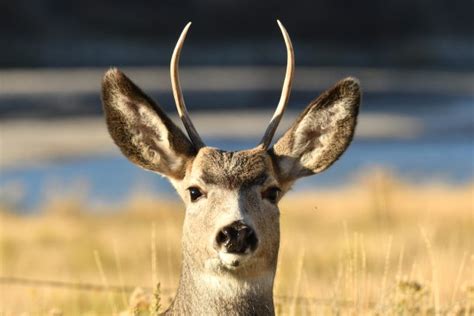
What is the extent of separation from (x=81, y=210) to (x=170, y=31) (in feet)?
114

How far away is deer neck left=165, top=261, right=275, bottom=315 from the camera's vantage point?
5.88 metres

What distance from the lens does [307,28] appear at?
55.2 m

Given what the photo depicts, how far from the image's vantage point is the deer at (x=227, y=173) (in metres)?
5.84

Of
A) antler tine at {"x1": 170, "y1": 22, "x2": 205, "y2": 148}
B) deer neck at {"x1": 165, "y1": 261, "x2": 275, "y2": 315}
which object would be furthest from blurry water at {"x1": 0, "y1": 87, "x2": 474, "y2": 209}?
deer neck at {"x1": 165, "y1": 261, "x2": 275, "y2": 315}

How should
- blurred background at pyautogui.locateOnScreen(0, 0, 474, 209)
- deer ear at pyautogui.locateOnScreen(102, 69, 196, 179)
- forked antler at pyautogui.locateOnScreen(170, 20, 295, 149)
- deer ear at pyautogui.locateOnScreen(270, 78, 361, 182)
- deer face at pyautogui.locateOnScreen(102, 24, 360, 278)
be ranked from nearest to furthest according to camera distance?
deer face at pyautogui.locateOnScreen(102, 24, 360, 278) → forked antler at pyautogui.locateOnScreen(170, 20, 295, 149) → deer ear at pyautogui.locateOnScreen(102, 69, 196, 179) → deer ear at pyautogui.locateOnScreen(270, 78, 361, 182) → blurred background at pyautogui.locateOnScreen(0, 0, 474, 209)

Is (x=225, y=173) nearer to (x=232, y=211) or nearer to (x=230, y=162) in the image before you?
(x=230, y=162)

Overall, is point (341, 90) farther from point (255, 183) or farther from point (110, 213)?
point (110, 213)

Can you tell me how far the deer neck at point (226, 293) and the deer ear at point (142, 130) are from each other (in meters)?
0.50

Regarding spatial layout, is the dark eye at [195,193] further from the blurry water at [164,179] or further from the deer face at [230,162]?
the blurry water at [164,179]

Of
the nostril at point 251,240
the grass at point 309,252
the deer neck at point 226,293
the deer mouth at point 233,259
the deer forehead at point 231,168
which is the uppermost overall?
the deer forehead at point 231,168

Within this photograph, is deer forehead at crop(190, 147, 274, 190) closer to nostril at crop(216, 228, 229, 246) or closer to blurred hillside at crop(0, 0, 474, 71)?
nostril at crop(216, 228, 229, 246)

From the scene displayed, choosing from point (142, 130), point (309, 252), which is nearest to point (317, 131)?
point (142, 130)

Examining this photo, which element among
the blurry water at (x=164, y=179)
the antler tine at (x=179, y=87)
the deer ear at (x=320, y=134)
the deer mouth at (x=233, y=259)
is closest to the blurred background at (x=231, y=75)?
the blurry water at (x=164, y=179)

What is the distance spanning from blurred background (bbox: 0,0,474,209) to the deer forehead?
41.3ft
